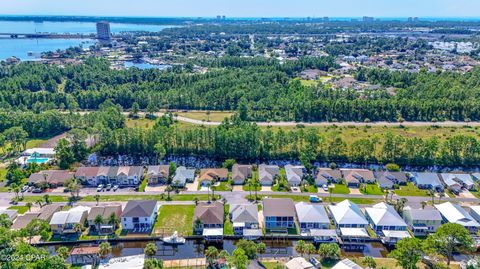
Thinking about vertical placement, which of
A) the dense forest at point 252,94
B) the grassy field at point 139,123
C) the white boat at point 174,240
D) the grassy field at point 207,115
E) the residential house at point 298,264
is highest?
the dense forest at point 252,94

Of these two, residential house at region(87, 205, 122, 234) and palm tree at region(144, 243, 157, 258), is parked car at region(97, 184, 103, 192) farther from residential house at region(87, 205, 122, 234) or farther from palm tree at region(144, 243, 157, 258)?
palm tree at region(144, 243, 157, 258)

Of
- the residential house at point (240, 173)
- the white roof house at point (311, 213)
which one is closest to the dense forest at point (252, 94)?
the residential house at point (240, 173)

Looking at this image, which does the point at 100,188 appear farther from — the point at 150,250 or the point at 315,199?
the point at 315,199

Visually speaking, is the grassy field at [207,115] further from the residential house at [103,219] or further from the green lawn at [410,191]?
the green lawn at [410,191]

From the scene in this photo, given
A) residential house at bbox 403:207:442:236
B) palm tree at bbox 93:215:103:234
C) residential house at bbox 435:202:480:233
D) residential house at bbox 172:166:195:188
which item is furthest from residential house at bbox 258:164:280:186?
palm tree at bbox 93:215:103:234

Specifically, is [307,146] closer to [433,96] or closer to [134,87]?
[433,96]
